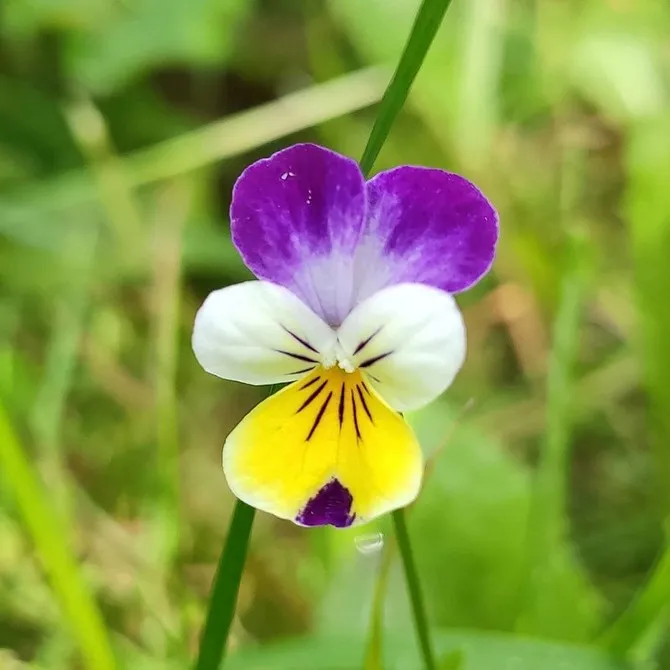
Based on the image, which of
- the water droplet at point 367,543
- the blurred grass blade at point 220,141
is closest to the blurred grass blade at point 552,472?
the water droplet at point 367,543

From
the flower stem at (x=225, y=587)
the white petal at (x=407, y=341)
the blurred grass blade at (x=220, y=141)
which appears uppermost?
the blurred grass blade at (x=220, y=141)

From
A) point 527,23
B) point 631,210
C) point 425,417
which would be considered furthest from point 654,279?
point 527,23

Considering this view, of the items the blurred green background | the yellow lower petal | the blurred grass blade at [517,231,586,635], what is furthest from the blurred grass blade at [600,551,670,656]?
the yellow lower petal

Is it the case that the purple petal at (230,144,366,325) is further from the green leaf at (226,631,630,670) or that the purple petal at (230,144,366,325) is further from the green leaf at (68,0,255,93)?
the green leaf at (68,0,255,93)

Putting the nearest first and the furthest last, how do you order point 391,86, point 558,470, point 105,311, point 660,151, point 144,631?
1. point 391,86
2. point 558,470
3. point 144,631
4. point 660,151
5. point 105,311

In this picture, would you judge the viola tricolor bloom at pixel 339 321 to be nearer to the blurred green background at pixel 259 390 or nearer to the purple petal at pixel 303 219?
the purple petal at pixel 303 219

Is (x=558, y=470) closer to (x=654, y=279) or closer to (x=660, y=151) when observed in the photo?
(x=654, y=279)
